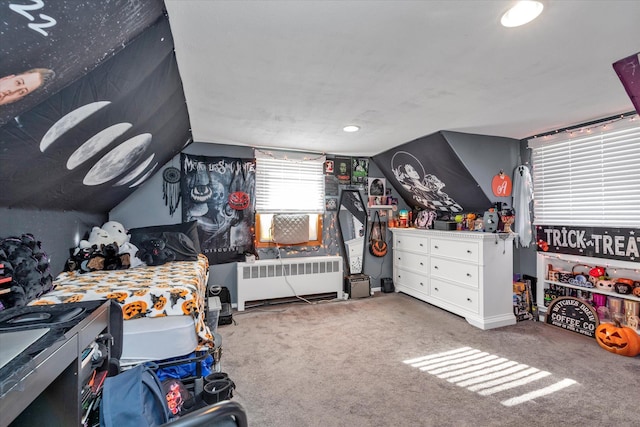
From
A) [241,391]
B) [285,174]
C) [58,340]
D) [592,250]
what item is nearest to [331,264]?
[285,174]

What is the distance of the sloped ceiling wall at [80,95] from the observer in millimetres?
848

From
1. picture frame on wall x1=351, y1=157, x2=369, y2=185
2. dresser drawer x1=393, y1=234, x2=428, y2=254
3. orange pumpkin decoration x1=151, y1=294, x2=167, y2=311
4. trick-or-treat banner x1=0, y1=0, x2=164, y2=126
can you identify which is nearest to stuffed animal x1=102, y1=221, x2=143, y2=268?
orange pumpkin decoration x1=151, y1=294, x2=167, y2=311

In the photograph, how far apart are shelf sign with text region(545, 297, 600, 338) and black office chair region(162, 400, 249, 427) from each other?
144 inches

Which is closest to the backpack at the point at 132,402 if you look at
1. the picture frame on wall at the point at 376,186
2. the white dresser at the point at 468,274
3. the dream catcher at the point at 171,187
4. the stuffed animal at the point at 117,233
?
the stuffed animal at the point at 117,233

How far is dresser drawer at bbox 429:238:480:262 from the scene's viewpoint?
3383 millimetres

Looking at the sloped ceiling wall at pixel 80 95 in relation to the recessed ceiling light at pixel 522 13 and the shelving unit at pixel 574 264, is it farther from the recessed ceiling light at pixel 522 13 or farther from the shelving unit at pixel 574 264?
the shelving unit at pixel 574 264

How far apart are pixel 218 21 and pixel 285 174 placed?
2944 millimetres

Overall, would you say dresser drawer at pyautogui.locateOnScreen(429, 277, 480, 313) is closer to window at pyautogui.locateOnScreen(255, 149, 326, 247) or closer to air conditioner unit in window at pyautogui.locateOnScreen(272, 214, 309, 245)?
window at pyautogui.locateOnScreen(255, 149, 326, 247)

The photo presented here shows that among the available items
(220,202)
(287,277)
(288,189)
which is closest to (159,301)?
(220,202)

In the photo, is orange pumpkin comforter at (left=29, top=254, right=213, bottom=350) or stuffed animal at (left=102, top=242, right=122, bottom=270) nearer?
orange pumpkin comforter at (left=29, top=254, right=213, bottom=350)

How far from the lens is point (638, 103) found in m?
2.02

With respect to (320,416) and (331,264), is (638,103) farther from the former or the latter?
(331,264)

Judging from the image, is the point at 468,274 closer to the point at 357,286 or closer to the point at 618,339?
the point at 618,339

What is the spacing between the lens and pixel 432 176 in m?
3.99
